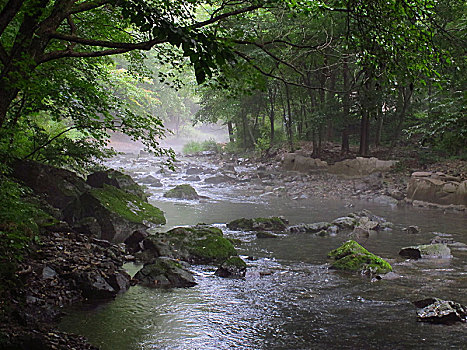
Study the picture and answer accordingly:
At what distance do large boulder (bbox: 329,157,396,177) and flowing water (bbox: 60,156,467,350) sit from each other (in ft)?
37.5

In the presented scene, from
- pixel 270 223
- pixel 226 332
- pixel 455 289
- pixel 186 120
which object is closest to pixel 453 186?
pixel 270 223

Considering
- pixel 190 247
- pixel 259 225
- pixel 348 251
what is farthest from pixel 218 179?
pixel 348 251

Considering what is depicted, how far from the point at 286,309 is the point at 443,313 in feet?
7.19

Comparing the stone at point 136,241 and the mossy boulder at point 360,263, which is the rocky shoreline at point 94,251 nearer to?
the stone at point 136,241

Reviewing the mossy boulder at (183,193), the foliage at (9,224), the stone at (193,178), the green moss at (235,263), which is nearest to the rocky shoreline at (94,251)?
the green moss at (235,263)

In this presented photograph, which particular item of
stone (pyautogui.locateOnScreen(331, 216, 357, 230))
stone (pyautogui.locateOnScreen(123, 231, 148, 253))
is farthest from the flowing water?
stone (pyautogui.locateOnScreen(331, 216, 357, 230))

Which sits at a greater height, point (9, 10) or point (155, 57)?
point (155, 57)

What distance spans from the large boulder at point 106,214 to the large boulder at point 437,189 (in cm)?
1205

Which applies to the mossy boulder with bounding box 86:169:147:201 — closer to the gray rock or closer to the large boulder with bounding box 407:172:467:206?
the gray rock

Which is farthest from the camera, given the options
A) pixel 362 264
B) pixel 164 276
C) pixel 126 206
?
pixel 126 206

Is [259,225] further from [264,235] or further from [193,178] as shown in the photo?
[193,178]

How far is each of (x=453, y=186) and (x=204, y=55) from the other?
16673 millimetres

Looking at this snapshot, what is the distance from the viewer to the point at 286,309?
6191 mm

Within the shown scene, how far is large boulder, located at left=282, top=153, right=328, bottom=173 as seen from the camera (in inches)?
959
